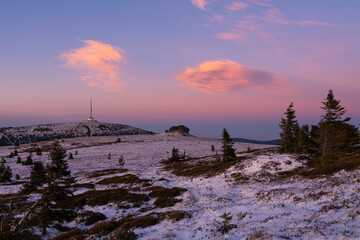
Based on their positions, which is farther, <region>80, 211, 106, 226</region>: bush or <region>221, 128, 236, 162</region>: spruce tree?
<region>221, 128, 236, 162</region>: spruce tree

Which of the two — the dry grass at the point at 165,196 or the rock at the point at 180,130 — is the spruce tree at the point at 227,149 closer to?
the dry grass at the point at 165,196

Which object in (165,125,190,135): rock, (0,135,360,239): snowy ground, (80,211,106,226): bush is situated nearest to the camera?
(0,135,360,239): snowy ground

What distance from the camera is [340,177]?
23.9 meters

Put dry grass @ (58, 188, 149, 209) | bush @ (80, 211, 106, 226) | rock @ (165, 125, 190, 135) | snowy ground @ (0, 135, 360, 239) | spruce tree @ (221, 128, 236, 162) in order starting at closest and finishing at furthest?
1. snowy ground @ (0, 135, 360, 239)
2. bush @ (80, 211, 106, 226)
3. dry grass @ (58, 188, 149, 209)
4. spruce tree @ (221, 128, 236, 162)
5. rock @ (165, 125, 190, 135)

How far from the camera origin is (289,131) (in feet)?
161

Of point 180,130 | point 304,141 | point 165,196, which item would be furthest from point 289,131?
point 180,130

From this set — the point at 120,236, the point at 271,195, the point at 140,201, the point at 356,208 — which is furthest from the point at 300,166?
the point at 120,236

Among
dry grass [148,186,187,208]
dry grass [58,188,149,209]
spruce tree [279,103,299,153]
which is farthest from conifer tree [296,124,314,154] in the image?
dry grass [58,188,149,209]

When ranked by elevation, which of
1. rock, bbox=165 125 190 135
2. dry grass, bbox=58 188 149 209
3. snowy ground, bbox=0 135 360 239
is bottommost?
dry grass, bbox=58 188 149 209

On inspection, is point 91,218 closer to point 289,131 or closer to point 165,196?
point 165,196

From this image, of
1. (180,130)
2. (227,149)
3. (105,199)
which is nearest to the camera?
(105,199)

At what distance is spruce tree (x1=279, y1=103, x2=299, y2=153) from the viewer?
161ft

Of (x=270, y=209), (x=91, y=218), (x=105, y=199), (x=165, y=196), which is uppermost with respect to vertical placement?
(x=270, y=209)

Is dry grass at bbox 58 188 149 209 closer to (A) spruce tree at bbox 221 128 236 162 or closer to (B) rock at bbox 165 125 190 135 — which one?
(A) spruce tree at bbox 221 128 236 162
